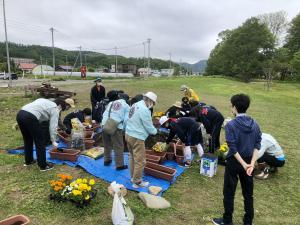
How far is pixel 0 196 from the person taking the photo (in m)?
4.32

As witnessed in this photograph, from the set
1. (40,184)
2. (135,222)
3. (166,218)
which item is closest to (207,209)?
(166,218)

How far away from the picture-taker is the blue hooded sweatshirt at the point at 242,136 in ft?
10.6

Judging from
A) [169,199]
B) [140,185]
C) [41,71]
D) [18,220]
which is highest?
[41,71]

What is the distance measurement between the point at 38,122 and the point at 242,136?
3707 millimetres

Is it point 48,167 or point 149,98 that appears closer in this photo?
point 149,98

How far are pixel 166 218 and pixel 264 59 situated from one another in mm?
50919

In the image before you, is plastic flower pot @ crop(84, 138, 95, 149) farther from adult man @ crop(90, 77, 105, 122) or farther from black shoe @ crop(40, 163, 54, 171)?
adult man @ crop(90, 77, 105, 122)

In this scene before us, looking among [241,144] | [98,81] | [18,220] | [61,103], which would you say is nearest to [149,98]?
[241,144]

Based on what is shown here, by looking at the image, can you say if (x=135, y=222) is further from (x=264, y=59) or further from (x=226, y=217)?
(x=264, y=59)

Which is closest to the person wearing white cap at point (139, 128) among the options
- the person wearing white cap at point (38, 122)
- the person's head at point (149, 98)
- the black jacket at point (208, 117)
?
the person's head at point (149, 98)

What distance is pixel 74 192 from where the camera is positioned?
3809 mm

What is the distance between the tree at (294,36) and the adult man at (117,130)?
56302 mm

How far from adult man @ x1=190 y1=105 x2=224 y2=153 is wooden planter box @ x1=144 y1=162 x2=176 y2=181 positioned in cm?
173

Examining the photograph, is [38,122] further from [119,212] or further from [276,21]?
[276,21]
